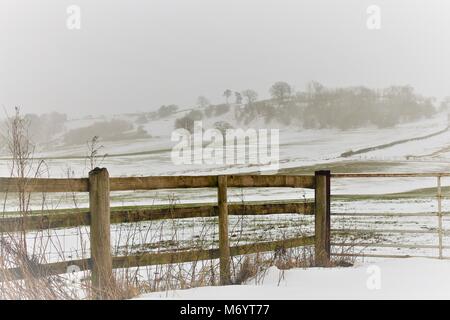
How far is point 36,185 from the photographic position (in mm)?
5094

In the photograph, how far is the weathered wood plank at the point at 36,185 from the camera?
16.7ft

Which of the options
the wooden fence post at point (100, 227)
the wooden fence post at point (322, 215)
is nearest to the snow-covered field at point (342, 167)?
the wooden fence post at point (322, 215)

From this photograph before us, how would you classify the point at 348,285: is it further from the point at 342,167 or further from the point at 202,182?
the point at 342,167

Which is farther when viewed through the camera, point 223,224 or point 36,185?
point 223,224

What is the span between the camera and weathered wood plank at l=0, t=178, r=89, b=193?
508 cm

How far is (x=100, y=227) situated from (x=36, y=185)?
76 cm

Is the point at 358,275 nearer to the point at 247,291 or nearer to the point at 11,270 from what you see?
the point at 247,291

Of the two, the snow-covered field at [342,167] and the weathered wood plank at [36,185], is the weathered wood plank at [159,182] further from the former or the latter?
the snow-covered field at [342,167]

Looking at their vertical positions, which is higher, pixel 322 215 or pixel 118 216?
pixel 118 216

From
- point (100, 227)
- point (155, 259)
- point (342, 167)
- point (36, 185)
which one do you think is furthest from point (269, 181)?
point (342, 167)

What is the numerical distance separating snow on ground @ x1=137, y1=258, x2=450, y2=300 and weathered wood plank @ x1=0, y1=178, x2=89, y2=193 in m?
1.34

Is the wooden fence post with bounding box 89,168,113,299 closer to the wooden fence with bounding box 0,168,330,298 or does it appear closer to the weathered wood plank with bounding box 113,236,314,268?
the wooden fence with bounding box 0,168,330,298
